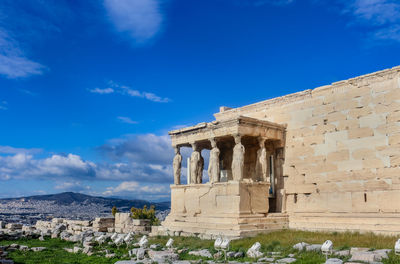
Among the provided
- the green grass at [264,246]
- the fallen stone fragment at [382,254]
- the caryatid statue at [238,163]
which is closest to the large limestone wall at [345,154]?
the green grass at [264,246]

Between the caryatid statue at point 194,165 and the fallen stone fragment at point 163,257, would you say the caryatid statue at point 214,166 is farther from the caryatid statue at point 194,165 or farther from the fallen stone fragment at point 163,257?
the fallen stone fragment at point 163,257

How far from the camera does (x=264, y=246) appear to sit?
1246cm

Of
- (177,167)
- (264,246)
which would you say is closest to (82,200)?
(177,167)

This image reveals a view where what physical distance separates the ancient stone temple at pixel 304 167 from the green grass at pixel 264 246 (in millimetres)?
765

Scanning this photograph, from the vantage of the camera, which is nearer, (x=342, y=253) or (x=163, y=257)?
(x=342, y=253)

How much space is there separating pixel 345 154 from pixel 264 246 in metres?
4.71

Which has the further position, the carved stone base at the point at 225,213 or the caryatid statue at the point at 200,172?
the caryatid statue at the point at 200,172

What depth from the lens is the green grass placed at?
11.4 m

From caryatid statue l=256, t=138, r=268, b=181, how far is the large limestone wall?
1.04 m

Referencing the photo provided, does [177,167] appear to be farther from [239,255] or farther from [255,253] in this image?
[255,253]

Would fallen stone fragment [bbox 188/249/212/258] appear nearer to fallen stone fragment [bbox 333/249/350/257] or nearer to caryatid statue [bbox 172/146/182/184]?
fallen stone fragment [bbox 333/249/350/257]

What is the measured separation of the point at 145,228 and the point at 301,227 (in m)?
7.53

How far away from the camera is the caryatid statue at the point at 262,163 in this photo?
16.3m

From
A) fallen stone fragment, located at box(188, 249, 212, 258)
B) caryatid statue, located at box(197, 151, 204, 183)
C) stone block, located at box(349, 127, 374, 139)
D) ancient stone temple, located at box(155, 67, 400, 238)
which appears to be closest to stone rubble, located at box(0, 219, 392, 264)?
fallen stone fragment, located at box(188, 249, 212, 258)
